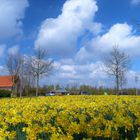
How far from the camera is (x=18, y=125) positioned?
291 inches

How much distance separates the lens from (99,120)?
5.87 meters

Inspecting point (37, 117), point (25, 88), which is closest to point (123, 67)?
point (25, 88)

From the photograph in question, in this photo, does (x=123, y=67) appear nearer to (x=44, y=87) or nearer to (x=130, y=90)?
(x=130, y=90)

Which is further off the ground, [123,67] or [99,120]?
[123,67]

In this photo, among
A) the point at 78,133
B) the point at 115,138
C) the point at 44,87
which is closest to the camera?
the point at 115,138

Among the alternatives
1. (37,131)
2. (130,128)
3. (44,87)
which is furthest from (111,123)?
(44,87)

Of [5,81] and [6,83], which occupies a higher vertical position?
[5,81]

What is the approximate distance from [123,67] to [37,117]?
134 feet

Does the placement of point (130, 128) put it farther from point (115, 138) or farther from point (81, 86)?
point (81, 86)

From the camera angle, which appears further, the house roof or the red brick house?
the house roof

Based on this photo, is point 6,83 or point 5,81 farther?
point 5,81

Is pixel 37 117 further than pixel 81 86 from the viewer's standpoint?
No

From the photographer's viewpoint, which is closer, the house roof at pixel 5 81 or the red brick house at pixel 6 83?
the red brick house at pixel 6 83

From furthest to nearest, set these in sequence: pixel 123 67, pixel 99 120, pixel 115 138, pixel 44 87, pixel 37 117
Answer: pixel 44 87
pixel 123 67
pixel 37 117
pixel 99 120
pixel 115 138
